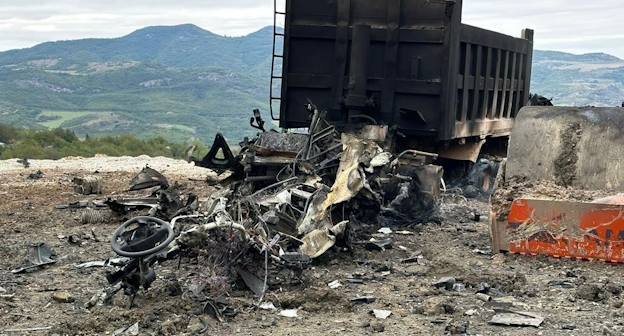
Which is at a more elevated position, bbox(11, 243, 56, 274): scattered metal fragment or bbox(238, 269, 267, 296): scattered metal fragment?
bbox(238, 269, 267, 296): scattered metal fragment

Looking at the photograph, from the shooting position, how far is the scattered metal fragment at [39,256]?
733 cm

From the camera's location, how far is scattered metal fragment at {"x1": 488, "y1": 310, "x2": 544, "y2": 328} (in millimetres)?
5613

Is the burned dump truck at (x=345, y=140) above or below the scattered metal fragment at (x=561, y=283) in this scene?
above

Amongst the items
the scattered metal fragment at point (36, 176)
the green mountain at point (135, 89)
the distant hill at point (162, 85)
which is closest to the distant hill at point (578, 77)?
the distant hill at point (162, 85)

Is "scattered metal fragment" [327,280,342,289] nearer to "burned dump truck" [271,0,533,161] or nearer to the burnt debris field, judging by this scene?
the burnt debris field

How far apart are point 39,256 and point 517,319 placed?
425 cm

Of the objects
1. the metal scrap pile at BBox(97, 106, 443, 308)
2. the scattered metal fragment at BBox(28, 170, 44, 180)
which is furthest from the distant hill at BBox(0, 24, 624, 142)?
the metal scrap pile at BBox(97, 106, 443, 308)

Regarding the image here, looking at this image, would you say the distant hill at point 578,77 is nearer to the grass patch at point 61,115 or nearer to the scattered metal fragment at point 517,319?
the grass patch at point 61,115

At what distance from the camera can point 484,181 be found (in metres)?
13.1

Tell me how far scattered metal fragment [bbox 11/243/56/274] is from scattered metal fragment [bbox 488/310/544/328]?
12.9 ft

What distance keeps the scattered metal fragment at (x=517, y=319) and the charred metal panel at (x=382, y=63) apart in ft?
17.3

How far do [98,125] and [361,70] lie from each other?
77.9m

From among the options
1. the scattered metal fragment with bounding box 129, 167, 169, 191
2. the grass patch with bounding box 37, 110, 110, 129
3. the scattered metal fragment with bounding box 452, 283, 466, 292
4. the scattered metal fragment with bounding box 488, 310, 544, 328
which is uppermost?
the scattered metal fragment with bounding box 129, 167, 169, 191

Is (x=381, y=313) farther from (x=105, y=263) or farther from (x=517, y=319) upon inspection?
(x=105, y=263)
